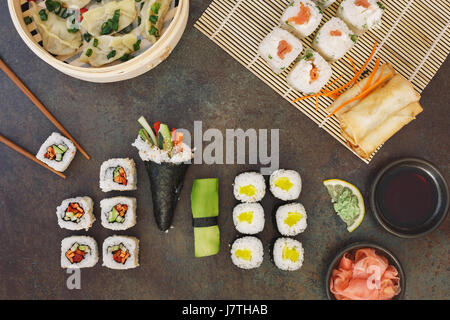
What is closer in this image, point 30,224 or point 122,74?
point 122,74

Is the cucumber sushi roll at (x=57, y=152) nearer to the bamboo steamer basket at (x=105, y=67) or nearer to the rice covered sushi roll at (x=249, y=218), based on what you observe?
the bamboo steamer basket at (x=105, y=67)

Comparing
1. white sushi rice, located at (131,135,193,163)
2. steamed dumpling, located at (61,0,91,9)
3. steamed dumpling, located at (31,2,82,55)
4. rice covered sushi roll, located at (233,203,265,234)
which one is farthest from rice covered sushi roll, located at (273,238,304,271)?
steamed dumpling, located at (61,0,91,9)

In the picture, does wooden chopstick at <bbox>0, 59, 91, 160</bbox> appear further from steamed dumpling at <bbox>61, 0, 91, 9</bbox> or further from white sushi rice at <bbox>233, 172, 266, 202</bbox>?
white sushi rice at <bbox>233, 172, 266, 202</bbox>

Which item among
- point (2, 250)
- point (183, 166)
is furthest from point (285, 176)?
point (2, 250)

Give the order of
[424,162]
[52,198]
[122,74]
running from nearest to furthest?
[122,74] < [424,162] < [52,198]

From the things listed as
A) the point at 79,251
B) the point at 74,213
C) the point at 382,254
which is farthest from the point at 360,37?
the point at 79,251

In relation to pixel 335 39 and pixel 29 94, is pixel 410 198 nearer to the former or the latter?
pixel 335 39

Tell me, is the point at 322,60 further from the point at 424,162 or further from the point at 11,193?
the point at 11,193
